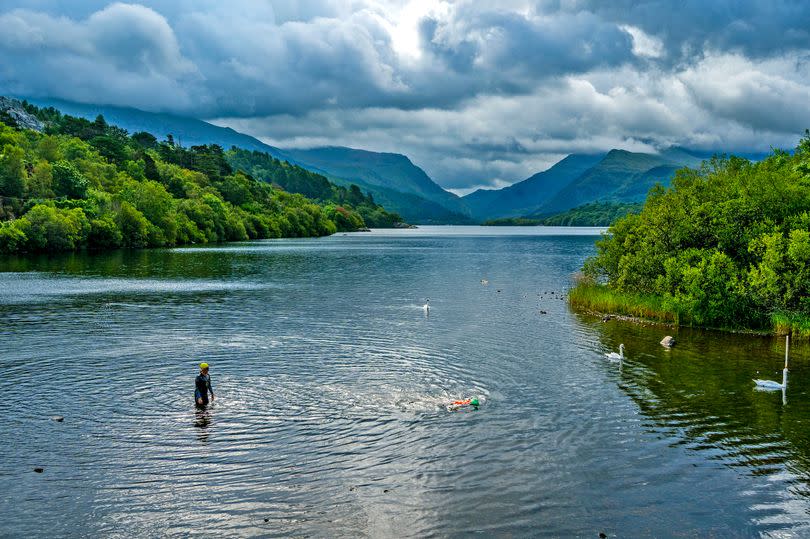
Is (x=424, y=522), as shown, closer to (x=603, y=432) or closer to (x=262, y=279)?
(x=603, y=432)

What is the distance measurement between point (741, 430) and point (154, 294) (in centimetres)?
7251

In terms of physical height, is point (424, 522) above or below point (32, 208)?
below

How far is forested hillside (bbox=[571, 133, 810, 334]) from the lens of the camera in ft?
178

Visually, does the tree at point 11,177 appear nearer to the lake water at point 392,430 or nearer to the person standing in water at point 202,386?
the lake water at point 392,430

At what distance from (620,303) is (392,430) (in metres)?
46.1

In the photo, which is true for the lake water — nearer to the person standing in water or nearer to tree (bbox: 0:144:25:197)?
the person standing in water

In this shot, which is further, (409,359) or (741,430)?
(409,359)

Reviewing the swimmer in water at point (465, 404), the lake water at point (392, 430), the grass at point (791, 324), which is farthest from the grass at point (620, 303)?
the swimmer in water at point (465, 404)

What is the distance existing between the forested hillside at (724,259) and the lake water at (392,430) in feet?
12.1

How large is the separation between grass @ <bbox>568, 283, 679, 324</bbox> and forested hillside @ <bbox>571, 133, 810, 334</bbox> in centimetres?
13

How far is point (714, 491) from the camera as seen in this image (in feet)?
77.7

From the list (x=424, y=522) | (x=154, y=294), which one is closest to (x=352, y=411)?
(x=424, y=522)

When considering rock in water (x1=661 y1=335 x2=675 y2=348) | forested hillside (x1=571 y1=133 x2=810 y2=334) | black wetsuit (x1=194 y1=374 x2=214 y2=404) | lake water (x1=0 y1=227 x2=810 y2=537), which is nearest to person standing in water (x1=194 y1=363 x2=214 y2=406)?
black wetsuit (x1=194 y1=374 x2=214 y2=404)

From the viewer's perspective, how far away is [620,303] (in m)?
68.2
